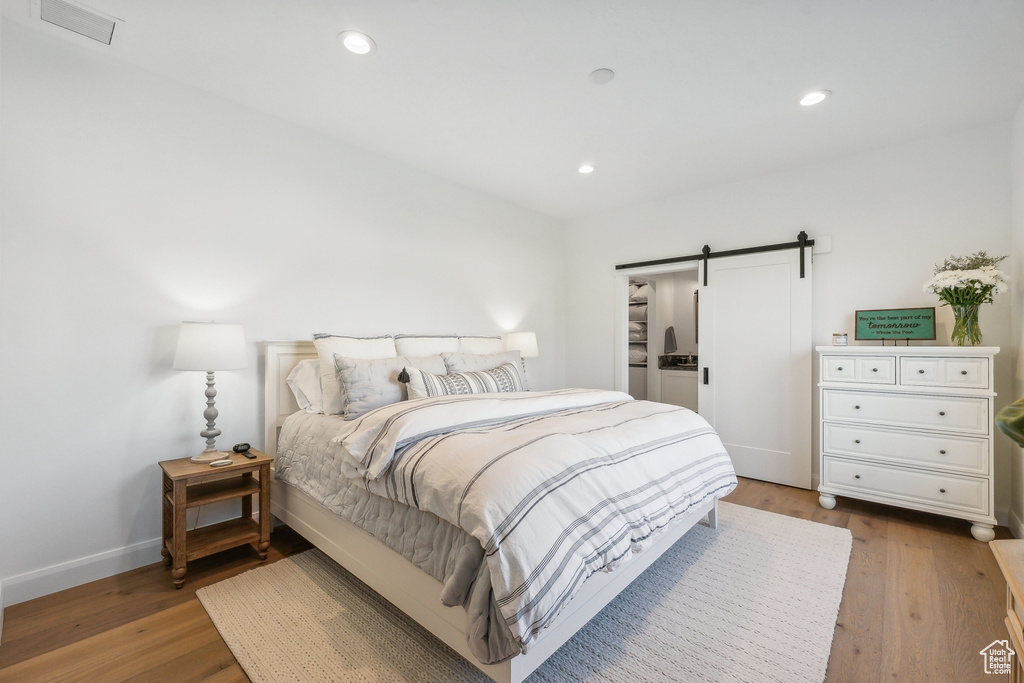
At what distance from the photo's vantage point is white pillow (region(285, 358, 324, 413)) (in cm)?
271

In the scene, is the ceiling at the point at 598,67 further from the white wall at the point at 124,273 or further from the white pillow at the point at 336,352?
the white pillow at the point at 336,352

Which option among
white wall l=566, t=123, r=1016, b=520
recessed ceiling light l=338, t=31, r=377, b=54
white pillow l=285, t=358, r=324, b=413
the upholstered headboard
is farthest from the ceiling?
A: white pillow l=285, t=358, r=324, b=413

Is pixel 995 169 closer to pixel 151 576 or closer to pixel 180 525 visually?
pixel 180 525

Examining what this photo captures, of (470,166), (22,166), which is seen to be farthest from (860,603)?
(22,166)

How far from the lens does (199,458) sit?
7.47 feet

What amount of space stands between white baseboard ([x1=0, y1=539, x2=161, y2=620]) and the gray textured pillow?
3.88ft

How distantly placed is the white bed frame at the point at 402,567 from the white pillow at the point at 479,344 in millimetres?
1225

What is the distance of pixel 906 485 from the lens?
9.12 ft

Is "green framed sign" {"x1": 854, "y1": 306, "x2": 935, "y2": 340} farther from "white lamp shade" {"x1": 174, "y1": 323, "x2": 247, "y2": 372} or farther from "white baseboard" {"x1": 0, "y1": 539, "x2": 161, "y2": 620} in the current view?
"white baseboard" {"x1": 0, "y1": 539, "x2": 161, "y2": 620}

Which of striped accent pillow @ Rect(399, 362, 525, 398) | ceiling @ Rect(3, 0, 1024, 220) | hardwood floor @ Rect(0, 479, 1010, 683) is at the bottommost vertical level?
hardwood floor @ Rect(0, 479, 1010, 683)

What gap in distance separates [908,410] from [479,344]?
296 cm

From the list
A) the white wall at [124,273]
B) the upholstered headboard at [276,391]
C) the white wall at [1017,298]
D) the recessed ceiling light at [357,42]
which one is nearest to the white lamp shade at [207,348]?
the white wall at [124,273]

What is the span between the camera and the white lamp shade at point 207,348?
2156 millimetres

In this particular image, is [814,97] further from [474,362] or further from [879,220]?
[474,362]
